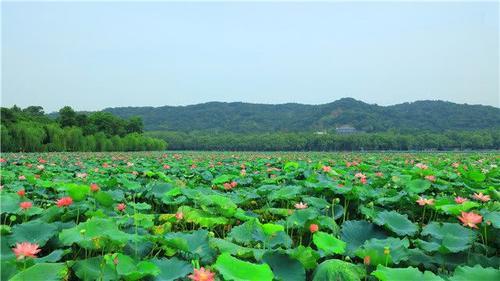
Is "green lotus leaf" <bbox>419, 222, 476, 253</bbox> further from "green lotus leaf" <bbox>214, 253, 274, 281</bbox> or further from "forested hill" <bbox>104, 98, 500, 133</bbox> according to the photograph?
"forested hill" <bbox>104, 98, 500, 133</bbox>

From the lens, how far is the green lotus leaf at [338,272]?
4.95ft

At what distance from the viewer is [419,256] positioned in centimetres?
194

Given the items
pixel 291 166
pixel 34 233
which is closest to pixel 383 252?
pixel 34 233

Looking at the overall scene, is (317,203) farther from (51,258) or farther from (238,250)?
(51,258)

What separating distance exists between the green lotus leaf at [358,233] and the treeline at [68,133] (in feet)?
100

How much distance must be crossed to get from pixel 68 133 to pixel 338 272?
3572 centimetres

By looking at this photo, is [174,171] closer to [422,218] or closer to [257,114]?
[422,218]

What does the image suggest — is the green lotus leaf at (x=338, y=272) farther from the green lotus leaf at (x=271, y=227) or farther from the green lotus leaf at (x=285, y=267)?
the green lotus leaf at (x=271, y=227)

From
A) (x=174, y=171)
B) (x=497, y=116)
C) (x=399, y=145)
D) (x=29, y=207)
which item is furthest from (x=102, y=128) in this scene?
(x=497, y=116)

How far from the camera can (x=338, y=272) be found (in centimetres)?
152

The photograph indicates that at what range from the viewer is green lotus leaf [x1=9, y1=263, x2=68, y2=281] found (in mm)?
1367

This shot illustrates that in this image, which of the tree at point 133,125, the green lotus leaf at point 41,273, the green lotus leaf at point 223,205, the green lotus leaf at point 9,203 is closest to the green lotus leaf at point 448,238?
the green lotus leaf at point 223,205

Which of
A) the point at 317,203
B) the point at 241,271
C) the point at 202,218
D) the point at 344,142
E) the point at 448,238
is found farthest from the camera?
the point at 344,142

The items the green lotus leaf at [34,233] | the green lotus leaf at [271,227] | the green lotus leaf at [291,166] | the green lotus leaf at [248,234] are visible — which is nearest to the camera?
the green lotus leaf at [271,227]
